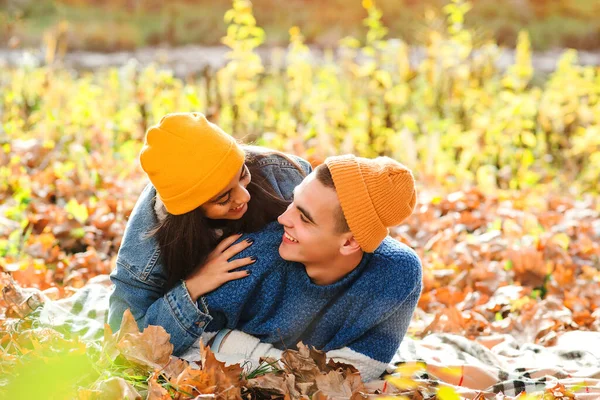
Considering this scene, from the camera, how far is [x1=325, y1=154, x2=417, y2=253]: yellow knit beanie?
2473 millimetres

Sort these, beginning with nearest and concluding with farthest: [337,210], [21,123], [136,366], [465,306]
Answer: [136,366], [337,210], [465,306], [21,123]

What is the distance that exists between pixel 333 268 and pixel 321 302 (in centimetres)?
15

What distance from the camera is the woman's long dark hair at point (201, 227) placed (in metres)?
2.67

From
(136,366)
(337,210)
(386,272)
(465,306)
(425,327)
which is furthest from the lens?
(465,306)

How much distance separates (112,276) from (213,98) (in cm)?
396

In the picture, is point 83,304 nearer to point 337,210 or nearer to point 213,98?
point 337,210

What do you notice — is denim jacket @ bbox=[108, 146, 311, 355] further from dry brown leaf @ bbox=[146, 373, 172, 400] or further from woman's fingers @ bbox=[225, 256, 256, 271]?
dry brown leaf @ bbox=[146, 373, 172, 400]

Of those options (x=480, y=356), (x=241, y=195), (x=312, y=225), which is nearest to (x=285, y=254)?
(x=312, y=225)

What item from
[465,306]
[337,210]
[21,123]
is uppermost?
[337,210]

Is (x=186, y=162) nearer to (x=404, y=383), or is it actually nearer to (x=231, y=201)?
(x=231, y=201)

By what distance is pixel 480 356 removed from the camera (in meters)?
3.21

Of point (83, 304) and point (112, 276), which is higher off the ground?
point (112, 276)

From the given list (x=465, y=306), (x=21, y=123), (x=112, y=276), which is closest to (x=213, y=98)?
(x=21, y=123)

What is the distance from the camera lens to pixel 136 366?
2.25 m
